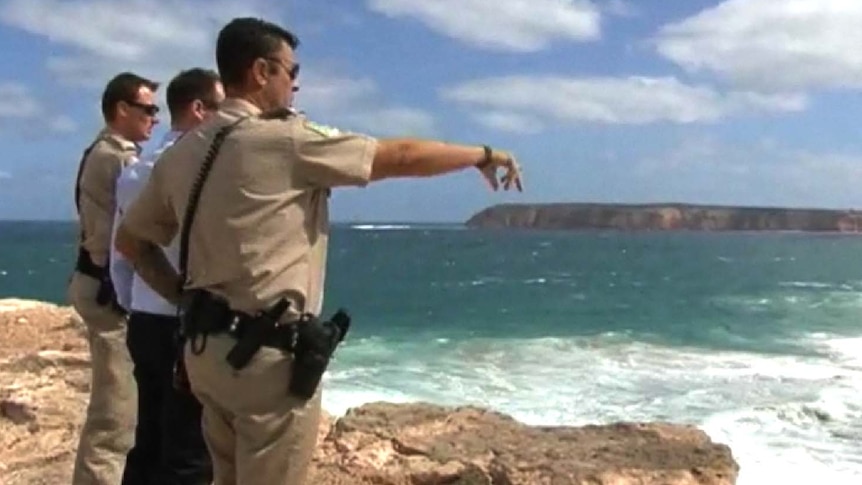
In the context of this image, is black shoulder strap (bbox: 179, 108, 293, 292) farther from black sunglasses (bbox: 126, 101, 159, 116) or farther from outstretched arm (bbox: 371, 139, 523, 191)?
black sunglasses (bbox: 126, 101, 159, 116)

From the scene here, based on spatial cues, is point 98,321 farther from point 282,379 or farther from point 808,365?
point 808,365

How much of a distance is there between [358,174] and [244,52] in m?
0.45

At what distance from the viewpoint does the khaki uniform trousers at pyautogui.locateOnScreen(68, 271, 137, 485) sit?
4598 millimetres

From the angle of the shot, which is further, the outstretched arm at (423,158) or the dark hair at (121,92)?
the dark hair at (121,92)

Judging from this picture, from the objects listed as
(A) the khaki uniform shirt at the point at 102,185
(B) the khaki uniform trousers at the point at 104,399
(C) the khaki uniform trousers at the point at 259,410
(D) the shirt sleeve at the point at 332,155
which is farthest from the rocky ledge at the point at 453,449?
(D) the shirt sleeve at the point at 332,155

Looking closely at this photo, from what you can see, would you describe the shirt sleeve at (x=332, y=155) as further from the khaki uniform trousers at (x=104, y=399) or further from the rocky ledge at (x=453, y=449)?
the rocky ledge at (x=453, y=449)

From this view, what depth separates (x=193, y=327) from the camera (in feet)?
10.2

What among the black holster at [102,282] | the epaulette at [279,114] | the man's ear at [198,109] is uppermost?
the man's ear at [198,109]

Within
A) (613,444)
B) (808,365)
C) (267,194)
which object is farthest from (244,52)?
(808,365)

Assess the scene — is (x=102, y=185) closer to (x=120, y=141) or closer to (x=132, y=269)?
(x=120, y=141)

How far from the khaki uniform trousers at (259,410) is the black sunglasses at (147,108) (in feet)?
5.35

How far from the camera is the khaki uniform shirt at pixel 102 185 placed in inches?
172

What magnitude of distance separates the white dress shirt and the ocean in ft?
29.1

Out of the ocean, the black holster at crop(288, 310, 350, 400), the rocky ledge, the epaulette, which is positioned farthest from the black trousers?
the ocean
